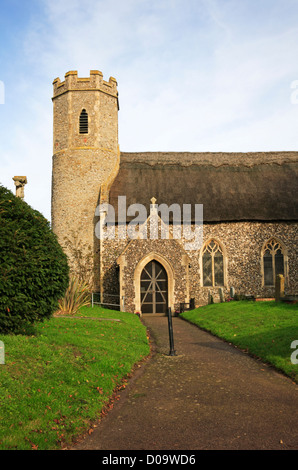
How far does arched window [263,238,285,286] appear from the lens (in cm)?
2516

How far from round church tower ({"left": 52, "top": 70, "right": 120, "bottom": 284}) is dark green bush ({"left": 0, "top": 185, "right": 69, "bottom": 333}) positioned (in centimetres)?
1553

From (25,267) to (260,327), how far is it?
25.2 ft

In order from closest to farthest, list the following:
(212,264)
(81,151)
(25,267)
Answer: (25,267) < (212,264) < (81,151)

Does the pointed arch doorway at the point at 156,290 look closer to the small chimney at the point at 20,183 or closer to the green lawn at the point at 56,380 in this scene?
the small chimney at the point at 20,183

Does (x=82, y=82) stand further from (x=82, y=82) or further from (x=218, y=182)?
(x=218, y=182)

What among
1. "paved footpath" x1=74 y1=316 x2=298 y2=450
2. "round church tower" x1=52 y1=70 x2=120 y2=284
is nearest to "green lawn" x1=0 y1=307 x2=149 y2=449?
"paved footpath" x1=74 y1=316 x2=298 y2=450

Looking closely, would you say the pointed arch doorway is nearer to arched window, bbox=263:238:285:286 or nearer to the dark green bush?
arched window, bbox=263:238:285:286

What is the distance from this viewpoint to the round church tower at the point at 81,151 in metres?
26.1

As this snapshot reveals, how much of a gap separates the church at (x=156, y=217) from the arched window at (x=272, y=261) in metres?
0.06

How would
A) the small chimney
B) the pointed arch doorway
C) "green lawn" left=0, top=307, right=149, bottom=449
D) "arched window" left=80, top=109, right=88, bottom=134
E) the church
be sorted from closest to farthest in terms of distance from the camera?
1. "green lawn" left=0, top=307, right=149, bottom=449
2. the small chimney
3. the church
4. the pointed arch doorway
5. "arched window" left=80, top=109, right=88, bottom=134

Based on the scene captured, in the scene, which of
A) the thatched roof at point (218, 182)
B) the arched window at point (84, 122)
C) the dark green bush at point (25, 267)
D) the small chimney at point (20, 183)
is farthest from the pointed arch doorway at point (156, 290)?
the dark green bush at point (25, 267)

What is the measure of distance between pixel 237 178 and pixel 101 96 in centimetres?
1125

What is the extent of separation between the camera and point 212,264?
24.9 metres

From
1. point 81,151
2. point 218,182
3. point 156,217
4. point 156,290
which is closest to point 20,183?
point 156,217
